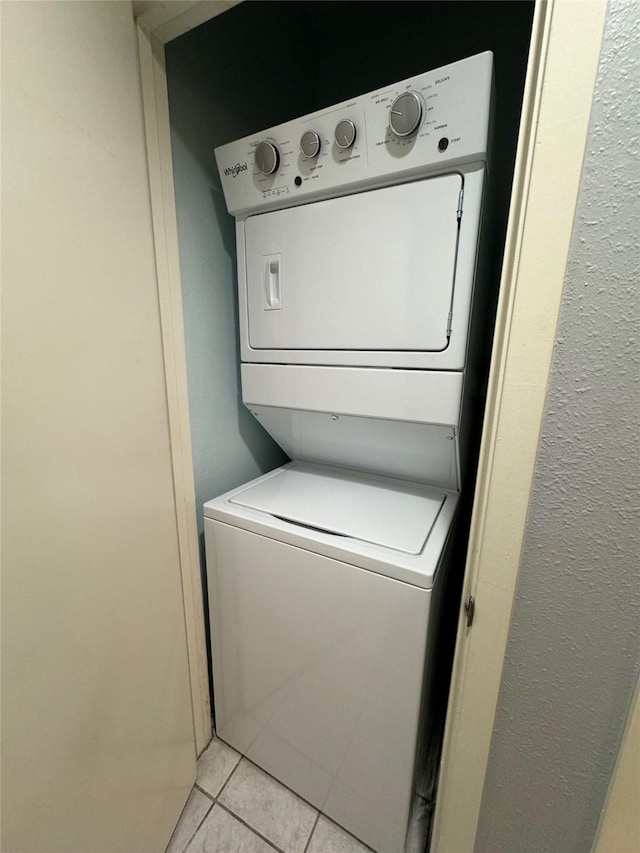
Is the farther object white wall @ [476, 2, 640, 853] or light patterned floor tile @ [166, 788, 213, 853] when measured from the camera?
light patterned floor tile @ [166, 788, 213, 853]

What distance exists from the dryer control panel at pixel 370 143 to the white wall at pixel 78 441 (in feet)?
1.04

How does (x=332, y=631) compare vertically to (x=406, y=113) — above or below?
below

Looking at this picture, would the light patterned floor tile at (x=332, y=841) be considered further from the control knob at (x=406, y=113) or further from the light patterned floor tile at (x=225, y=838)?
the control knob at (x=406, y=113)

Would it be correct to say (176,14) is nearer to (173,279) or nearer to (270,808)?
(173,279)

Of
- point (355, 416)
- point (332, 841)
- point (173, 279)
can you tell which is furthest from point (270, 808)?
point (173, 279)

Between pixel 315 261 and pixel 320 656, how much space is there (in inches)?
47.0

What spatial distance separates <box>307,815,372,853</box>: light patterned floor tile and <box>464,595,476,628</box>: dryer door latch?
1.05m

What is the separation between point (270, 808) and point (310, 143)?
2156 millimetres

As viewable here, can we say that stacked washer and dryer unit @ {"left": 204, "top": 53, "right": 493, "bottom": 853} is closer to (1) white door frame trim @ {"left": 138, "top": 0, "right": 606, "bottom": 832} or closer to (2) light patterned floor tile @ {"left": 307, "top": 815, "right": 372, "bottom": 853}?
(2) light patterned floor tile @ {"left": 307, "top": 815, "right": 372, "bottom": 853}

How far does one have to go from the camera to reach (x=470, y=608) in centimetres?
76

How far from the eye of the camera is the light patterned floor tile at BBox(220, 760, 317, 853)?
119 cm

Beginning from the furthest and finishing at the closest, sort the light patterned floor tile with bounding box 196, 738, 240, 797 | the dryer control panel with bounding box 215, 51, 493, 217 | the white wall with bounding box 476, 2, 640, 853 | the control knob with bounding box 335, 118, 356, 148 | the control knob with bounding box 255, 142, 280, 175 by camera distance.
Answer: the light patterned floor tile with bounding box 196, 738, 240, 797
the control knob with bounding box 255, 142, 280, 175
the control knob with bounding box 335, 118, 356, 148
the dryer control panel with bounding box 215, 51, 493, 217
the white wall with bounding box 476, 2, 640, 853

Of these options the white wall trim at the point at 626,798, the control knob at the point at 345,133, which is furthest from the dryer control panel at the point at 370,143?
the white wall trim at the point at 626,798

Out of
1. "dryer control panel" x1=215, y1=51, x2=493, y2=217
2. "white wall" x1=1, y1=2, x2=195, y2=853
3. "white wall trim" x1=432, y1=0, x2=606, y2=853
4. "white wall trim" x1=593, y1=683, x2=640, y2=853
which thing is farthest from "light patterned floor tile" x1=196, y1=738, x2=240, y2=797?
"dryer control panel" x1=215, y1=51, x2=493, y2=217
